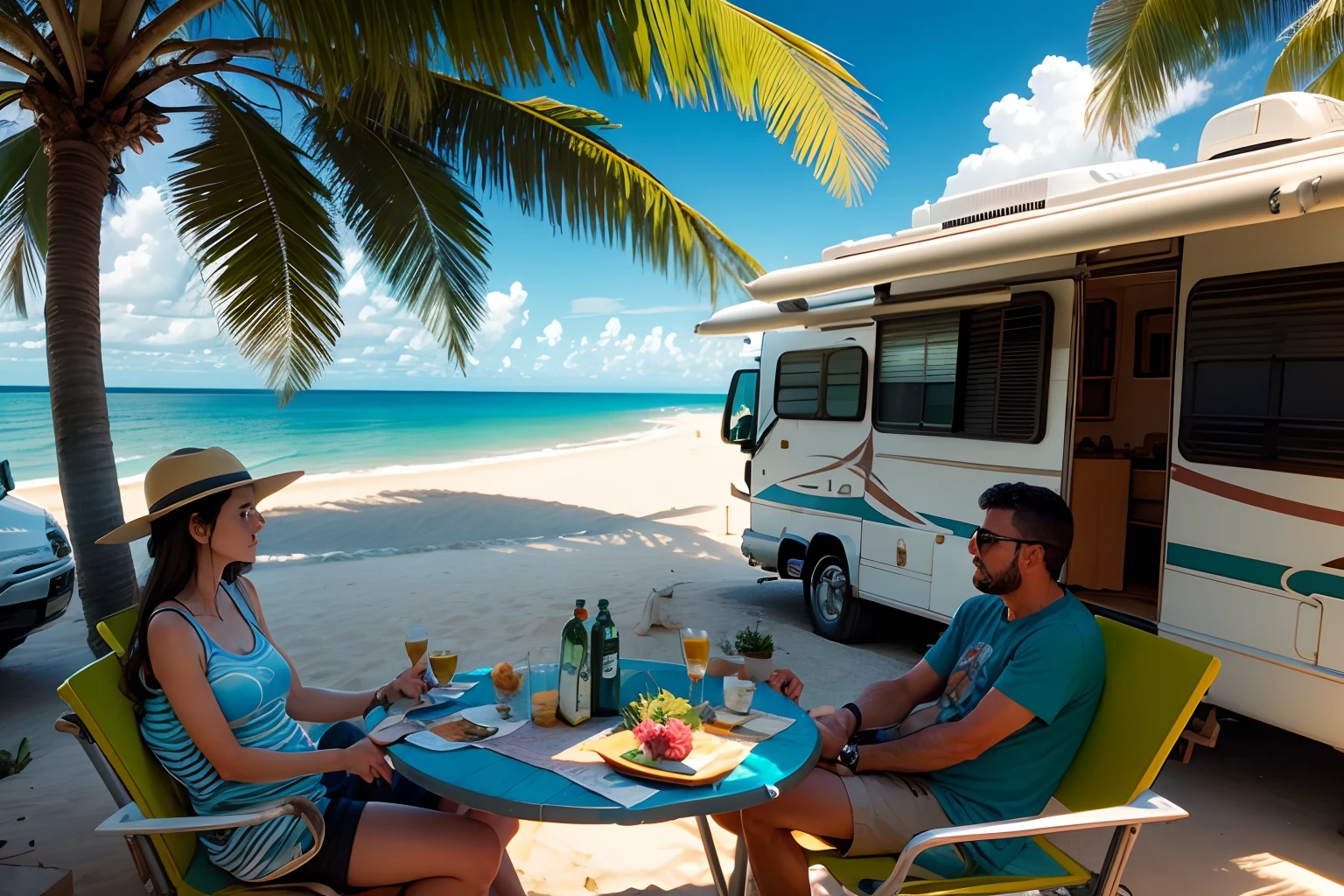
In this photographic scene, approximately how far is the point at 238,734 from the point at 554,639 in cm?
414

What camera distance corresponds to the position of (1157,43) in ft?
26.9

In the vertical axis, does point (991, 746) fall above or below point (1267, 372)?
below

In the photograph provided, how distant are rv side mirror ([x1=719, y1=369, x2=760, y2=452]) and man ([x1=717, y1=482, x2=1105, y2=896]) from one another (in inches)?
199

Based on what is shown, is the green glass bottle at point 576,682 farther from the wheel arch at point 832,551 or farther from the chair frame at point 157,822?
the wheel arch at point 832,551

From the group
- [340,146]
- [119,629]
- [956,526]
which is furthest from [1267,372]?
[340,146]

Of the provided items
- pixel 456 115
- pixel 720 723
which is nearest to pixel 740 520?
pixel 456 115

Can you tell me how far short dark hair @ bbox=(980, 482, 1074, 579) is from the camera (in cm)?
254

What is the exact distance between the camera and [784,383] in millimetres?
7156

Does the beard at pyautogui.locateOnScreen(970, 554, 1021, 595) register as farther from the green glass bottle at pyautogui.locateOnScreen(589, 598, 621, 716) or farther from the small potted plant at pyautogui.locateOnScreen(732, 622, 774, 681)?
the green glass bottle at pyautogui.locateOnScreen(589, 598, 621, 716)

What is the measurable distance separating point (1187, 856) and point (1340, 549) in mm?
1390

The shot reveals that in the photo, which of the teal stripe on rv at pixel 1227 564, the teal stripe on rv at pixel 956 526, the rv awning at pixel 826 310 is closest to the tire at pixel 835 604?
the teal stripe on rv at pixel 956 526

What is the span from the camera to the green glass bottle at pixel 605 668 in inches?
93.1

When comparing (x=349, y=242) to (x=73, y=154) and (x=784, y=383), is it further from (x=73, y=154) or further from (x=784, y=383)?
(x=784, y=383)

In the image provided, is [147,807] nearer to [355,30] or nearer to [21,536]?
[355,30]
